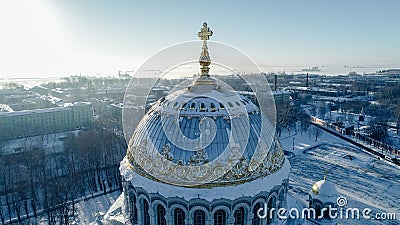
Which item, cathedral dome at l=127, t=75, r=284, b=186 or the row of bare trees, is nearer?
cathedral dome at l=127, t=75, r=284, b=186

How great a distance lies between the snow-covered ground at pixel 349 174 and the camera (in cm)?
2173

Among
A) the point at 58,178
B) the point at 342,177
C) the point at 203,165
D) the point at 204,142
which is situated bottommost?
the point at 342,177

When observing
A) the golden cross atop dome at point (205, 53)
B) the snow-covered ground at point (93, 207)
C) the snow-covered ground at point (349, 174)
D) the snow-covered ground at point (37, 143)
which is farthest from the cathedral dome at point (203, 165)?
the snow-covered ground at point (37, 143)

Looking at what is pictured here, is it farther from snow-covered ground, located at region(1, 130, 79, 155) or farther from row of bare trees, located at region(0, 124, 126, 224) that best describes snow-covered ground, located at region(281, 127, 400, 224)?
snow-covered ground, located at region(1, 130, 79, 155)

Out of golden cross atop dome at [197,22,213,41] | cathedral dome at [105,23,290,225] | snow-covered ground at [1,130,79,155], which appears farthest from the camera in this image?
snow-covered ground at [1,130,79,155]

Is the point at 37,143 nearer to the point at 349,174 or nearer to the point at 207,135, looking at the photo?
the point at 207,135

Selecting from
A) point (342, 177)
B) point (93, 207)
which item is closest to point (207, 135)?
point (93, 207)

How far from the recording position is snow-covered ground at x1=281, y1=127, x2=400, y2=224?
2173 centimetres

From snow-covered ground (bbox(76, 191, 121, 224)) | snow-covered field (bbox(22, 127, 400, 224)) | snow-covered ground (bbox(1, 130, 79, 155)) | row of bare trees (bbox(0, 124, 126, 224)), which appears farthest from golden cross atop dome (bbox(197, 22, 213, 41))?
snow-covered ground (bbox(1, 130, 79, 155))

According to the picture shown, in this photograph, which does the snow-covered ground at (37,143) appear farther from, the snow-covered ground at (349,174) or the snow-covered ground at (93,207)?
the snow-covered ground at (349,174)

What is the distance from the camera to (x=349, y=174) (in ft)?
88.1

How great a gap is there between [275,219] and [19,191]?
21017 mm

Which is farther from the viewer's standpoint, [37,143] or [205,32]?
[37,143]

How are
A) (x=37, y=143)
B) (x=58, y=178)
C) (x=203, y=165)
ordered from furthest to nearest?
(x=37, y=143), (x=58, y=178), (x=203, y=165)
